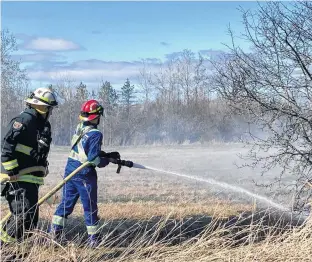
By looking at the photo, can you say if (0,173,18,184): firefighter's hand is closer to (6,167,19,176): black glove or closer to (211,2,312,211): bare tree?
(6,167,19,176): black glove

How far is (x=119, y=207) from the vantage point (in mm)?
8102

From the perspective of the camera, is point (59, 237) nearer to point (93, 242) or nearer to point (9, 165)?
point (93, 242)

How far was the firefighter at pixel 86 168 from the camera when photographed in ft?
17.9

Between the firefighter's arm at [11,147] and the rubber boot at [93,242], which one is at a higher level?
the firefighter's arm at [11,147]

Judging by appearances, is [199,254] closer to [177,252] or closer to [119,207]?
[177,252]

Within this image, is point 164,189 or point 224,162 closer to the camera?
point 164,189

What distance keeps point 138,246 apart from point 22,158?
1.62m

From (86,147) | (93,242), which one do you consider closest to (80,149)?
(86,147)

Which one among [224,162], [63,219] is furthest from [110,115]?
[63,219]

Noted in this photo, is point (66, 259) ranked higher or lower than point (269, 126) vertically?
lower

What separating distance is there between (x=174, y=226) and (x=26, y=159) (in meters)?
1.66

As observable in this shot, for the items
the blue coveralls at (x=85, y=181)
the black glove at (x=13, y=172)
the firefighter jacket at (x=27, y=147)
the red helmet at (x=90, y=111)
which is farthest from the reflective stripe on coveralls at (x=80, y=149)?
the black glove at (x=13, y=172)

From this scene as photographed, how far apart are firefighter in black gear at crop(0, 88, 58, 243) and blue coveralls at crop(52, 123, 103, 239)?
22.5 inches

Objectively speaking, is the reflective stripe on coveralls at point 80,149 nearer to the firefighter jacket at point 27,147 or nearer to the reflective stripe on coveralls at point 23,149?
the firefighter jacket at point 27,147
